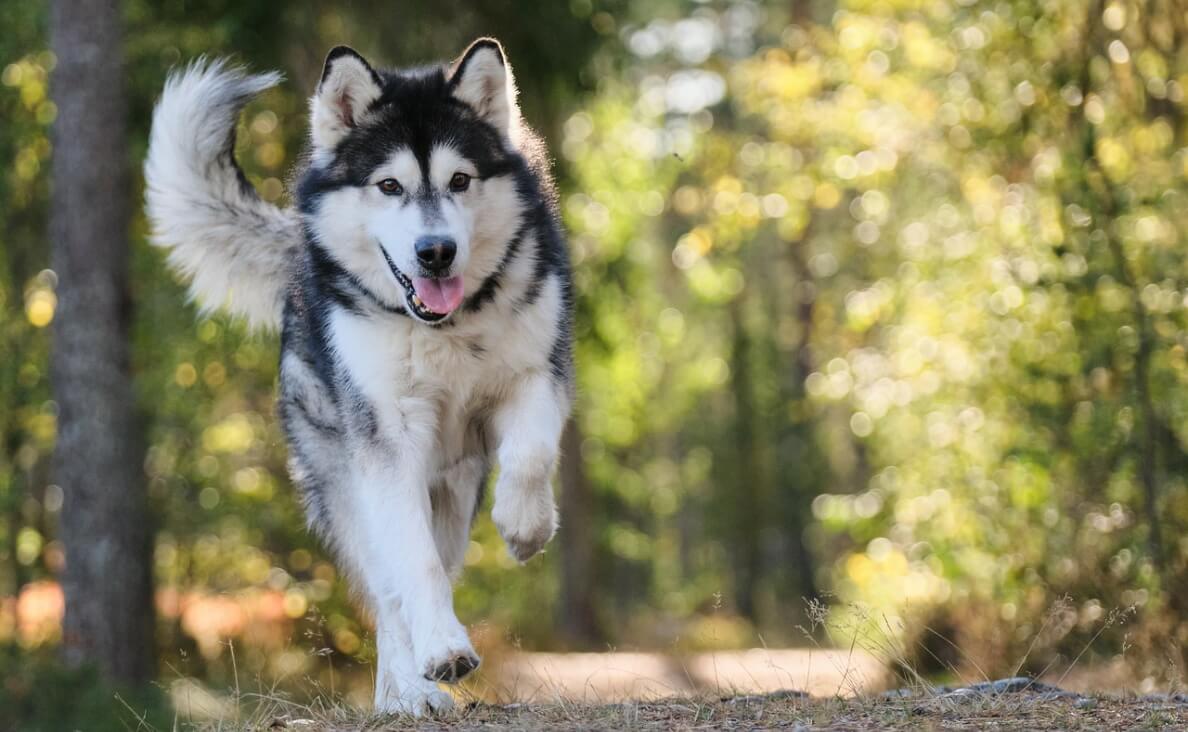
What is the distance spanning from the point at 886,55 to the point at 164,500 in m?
8.73

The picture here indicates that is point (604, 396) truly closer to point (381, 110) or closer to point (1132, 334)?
point (1132, 334)

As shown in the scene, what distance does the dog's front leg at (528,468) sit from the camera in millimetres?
4914

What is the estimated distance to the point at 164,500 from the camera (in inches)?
599

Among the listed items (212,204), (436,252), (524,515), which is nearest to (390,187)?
(436,252)

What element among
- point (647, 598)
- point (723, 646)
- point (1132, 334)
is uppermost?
point (1132, 334)

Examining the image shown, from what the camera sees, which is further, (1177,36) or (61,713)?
(1177,36)

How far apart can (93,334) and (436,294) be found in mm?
6104

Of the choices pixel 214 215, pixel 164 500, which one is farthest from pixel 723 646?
pixel 214 215

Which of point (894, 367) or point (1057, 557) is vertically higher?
point (894, 367)

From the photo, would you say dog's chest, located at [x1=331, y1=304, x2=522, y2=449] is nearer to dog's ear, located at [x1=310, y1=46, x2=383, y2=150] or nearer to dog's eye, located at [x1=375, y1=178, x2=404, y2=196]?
dog's eye, located at [x1=375, y1=178, x2=404, y2=196]

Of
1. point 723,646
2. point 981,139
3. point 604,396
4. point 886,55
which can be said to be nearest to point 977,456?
point 981,139

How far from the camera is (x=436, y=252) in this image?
4754 mm

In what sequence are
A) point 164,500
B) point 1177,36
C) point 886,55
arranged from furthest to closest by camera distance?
point 164,500
point 886,55
point 1177,36

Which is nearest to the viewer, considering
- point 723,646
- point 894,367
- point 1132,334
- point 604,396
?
point 1132,334
